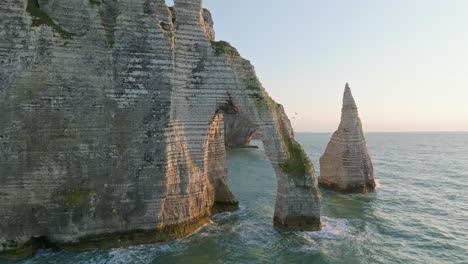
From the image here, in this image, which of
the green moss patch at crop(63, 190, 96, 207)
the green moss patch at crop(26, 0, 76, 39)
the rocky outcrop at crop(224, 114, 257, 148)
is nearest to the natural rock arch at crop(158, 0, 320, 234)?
the green moss patch at crop(63, 190, 96, 207)

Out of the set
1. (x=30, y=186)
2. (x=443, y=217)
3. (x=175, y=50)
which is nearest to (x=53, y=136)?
(x=30, y=186)

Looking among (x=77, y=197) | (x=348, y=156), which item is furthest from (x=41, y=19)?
(x=348, y=156)

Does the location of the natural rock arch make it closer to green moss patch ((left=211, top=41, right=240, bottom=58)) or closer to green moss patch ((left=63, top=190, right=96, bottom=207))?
green moss patch ((left=211, top=41, right=240, bottom=58))

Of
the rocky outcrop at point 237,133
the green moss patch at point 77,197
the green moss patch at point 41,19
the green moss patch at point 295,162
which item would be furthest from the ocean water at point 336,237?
the rocky outcrop at point 237,133

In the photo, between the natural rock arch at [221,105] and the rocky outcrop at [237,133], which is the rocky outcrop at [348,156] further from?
the rocky outcrop at [237,133]

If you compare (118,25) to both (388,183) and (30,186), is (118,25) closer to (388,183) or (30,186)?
(30,186)
